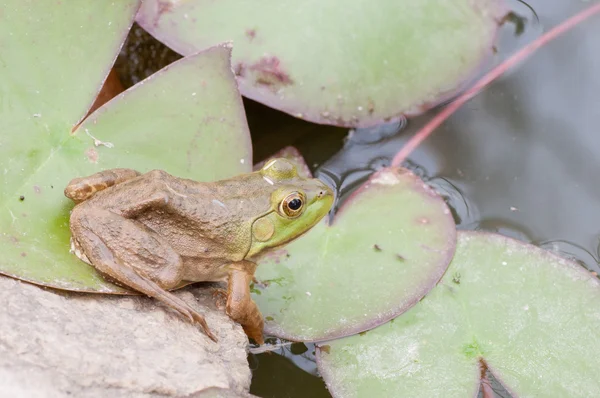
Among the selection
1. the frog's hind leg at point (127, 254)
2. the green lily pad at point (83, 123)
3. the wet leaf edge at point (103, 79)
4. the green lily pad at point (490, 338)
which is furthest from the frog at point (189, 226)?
the green lily pad at point (490, 338)

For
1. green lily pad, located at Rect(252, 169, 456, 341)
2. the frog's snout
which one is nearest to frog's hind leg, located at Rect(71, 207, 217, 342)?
green lily pad, located at Rect(252, 169, 456, 341)

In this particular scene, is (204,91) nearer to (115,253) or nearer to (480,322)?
(115,253)

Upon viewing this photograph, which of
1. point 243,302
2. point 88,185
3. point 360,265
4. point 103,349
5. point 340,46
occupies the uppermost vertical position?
point 340,46

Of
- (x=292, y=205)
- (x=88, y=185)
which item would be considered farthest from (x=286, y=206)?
(x=88, y=185)

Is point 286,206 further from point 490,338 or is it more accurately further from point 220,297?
point 490,338

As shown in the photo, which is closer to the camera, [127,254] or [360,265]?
[127,254]

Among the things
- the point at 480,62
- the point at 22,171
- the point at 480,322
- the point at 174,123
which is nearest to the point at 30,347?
the point at 22,171

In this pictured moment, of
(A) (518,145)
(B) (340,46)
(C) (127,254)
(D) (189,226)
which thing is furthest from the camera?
(A) (518,145)
